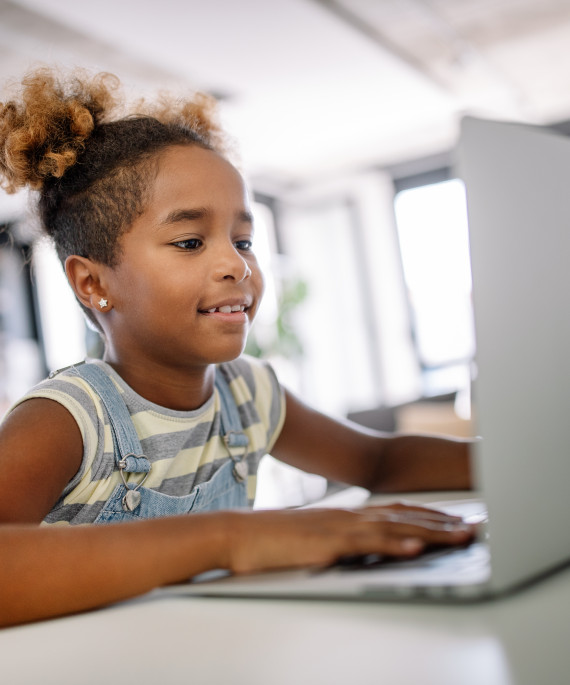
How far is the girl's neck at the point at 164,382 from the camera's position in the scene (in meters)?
A: 0.94

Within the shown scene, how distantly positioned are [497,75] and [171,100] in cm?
476

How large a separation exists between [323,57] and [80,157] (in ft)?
12.1

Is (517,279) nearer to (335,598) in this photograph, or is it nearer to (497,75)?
(335,598)

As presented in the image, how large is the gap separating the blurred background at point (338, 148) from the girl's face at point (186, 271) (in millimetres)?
286

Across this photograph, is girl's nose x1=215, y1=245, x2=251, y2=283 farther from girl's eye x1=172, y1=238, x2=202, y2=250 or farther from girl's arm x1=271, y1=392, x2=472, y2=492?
girl's arm x1=271, y1=392, x2=472, y2=492

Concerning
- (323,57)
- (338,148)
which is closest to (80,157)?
(323,57)

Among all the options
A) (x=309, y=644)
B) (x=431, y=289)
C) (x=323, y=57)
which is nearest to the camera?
(x=309, y=644)

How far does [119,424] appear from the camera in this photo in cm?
82

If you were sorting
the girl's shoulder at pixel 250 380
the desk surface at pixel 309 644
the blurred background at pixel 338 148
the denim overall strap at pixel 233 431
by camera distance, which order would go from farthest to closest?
the blurred background at pixel 338 148 → the girl's shoulder at pixel 250 380 → the denim overall strap at pixel 233 431 → the desk surface at pixel 309 644

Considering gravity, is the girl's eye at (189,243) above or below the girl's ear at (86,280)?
above

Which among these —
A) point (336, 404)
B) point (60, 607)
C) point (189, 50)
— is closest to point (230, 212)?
point (60, 607)

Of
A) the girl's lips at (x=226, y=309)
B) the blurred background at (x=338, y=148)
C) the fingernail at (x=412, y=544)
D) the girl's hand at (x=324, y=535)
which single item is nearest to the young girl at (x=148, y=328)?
the girl's lips at (x=226, y=309)

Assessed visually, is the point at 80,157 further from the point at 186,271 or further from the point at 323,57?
the point at 323,57

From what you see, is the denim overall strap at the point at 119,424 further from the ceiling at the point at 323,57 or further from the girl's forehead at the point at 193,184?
the ceiling at the point at 323,57
